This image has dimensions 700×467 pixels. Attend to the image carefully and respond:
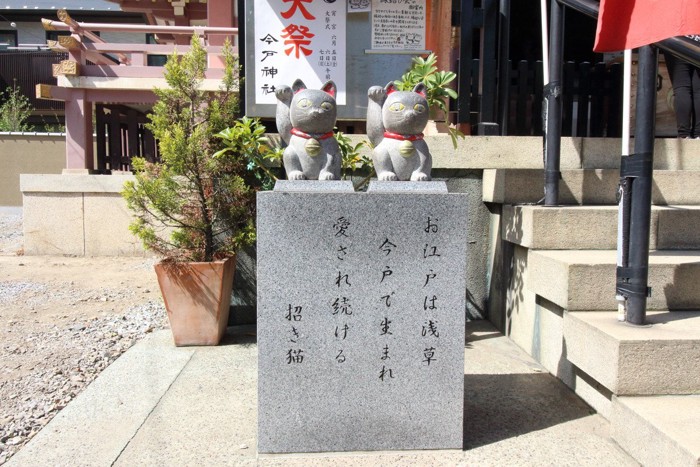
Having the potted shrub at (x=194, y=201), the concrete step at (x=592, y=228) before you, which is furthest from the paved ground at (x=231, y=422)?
the concrete step at (x=592, y=228)

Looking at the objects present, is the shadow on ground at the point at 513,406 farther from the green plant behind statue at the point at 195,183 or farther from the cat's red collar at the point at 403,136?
the green plant behind statue at the point at 195,183

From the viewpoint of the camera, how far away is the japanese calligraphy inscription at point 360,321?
105 inches

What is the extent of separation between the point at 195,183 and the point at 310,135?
5.76 ft

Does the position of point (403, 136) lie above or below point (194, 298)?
above

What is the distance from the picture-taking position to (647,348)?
2.67 meters

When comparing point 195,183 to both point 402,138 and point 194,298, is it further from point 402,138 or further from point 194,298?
point 402,138

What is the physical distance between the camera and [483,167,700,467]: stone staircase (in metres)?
2.62

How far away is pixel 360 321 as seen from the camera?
2.70 meters

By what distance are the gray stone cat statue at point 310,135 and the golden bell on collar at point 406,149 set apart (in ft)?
1.12

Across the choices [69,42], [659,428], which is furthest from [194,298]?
[69,42]

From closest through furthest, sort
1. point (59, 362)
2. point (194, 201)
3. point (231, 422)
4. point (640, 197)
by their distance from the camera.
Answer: point (640, 197) < point (231, 422) < point (59, 362) < point (194, 201)

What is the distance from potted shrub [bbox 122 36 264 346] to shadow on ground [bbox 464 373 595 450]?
2.04m

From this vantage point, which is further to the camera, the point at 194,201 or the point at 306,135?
the point at 194,201

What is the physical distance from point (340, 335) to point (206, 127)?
8.14 ft
